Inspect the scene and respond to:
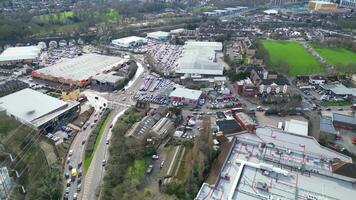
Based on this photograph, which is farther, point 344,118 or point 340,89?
point 340,89

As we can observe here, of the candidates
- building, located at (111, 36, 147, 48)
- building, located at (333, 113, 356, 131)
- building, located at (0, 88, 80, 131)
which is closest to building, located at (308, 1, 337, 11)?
building, located at (111, 36, 147, 48)

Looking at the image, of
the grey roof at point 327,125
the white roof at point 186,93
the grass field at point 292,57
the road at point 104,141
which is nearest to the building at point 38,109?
the road at point 104,141

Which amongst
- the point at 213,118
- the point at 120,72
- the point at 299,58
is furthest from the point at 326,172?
the point at 299,58

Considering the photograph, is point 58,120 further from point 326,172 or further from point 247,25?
point 247,25

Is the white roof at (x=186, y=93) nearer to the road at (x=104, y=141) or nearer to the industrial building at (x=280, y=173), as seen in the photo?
the road at (x=104, y=141)

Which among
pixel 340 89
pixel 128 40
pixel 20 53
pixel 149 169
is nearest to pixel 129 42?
pixel 128 40

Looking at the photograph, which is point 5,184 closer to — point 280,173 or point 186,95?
point 280,173

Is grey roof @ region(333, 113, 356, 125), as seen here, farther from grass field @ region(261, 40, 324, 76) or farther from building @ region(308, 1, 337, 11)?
building @ region(308, 1, 337, 11)
